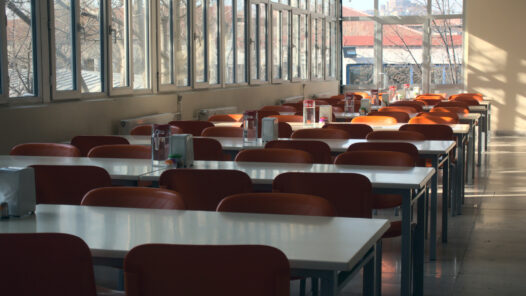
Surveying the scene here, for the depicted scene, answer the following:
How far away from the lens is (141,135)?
21.9ft

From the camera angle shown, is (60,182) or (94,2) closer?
(60,182)

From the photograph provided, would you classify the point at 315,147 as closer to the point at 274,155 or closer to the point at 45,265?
the point at 274,155

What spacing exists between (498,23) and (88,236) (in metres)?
13.9

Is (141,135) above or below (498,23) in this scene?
below

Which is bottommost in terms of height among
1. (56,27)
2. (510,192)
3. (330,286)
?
(510,192)

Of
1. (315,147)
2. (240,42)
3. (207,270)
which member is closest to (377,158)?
(315,147)

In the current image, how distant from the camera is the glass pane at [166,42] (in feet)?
29.1

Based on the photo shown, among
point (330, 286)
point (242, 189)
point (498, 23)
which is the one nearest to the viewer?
point (330, 286)

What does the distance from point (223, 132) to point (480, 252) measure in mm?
2315

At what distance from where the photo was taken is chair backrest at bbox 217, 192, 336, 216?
9.10 feet

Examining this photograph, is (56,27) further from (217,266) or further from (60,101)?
(217,266)

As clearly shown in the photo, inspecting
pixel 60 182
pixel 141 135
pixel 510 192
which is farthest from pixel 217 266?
pixel 510 192

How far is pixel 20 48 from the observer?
6.13 meters

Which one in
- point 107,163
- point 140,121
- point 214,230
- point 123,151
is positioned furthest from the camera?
point 140,121
